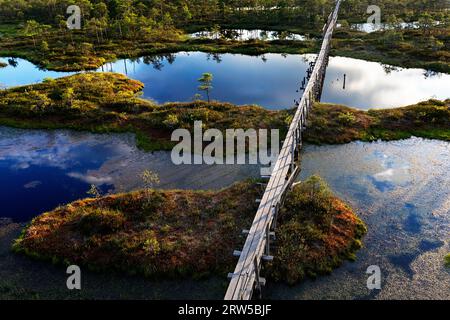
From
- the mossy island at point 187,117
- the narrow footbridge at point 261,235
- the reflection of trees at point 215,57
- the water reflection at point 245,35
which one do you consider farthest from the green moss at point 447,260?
the water reflection at point 245,35

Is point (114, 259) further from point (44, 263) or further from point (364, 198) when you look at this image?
point (364, 198)

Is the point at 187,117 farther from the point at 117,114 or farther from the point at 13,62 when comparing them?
the point at 13,62

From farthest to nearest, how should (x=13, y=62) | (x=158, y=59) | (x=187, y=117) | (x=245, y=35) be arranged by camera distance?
(x=245, y=35)
(x=158, y=59)
(x=13, y=62)
(x=187, y=117)

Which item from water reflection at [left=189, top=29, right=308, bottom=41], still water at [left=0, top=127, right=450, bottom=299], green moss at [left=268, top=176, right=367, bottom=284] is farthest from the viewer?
water reflection at [left=189, top=29, right=308, bottom=41]

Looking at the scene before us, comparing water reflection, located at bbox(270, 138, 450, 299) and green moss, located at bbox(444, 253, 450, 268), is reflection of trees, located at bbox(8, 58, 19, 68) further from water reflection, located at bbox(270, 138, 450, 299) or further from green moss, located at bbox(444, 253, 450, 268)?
green moss, located at bbox(444, 253, 450, 268)

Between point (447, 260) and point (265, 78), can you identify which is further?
point (265, 78)

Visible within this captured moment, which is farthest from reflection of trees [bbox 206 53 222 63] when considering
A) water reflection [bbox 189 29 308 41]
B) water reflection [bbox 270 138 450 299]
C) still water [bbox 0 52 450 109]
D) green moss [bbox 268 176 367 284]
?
green moss [bbox 268 176 367 284]

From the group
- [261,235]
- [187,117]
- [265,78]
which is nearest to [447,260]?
[261,235]
